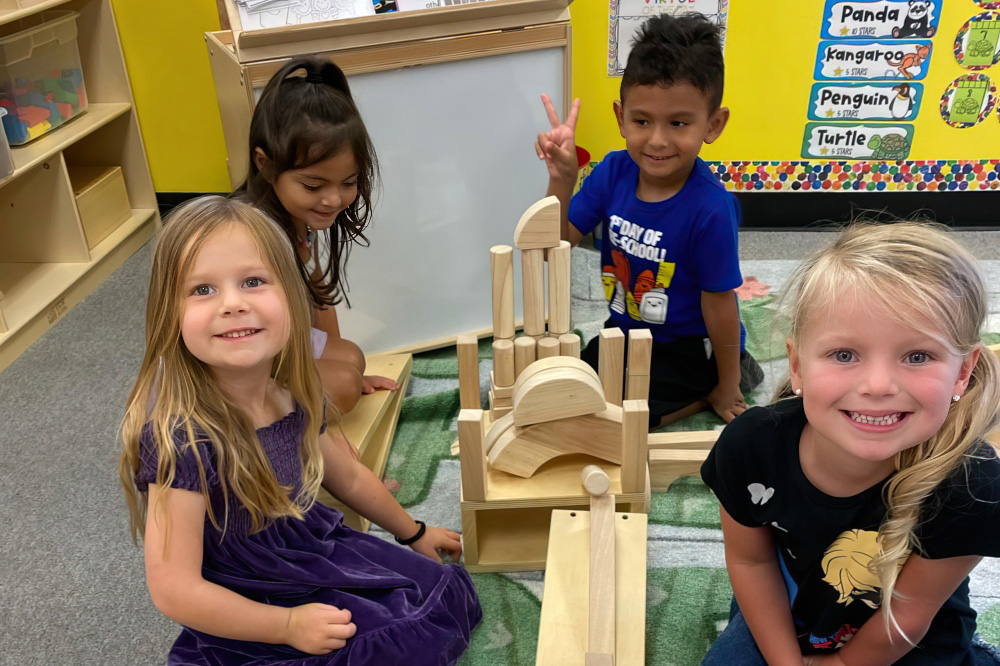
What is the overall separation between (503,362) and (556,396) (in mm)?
134

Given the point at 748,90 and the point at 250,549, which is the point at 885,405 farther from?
the point at 748,90

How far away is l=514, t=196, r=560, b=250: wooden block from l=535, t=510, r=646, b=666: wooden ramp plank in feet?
1.07

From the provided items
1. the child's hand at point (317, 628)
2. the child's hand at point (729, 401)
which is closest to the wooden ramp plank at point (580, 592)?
the child's hand at point (317, 628)

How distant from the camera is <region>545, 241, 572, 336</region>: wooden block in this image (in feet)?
3.41

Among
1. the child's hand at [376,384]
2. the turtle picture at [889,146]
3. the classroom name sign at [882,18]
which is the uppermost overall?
the classroom name sign at [882,18]

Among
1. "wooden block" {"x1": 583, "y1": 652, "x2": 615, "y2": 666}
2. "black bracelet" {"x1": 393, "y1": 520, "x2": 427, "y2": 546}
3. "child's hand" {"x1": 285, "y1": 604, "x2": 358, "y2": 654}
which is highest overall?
"wooden block" {"x1": 583, "y1": 652, "x2": 615, "y2": 666}

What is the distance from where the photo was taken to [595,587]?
2.82ft

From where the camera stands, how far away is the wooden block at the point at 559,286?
1039 mm

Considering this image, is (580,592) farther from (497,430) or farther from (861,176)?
(861,176)

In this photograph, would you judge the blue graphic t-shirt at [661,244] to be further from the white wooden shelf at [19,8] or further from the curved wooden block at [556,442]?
the white wooden shelf at [19,8]

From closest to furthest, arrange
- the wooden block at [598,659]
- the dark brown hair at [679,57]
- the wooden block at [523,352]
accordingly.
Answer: the wooden block at [598,659], the wooden block at [523,352], the dark brown hair at [679,57]

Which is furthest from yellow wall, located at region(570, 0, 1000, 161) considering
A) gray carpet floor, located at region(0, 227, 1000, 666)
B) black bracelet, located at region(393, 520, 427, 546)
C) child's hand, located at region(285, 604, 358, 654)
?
child's hand, located at region(285, 604, 358, 654)

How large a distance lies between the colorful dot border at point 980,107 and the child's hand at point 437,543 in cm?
149

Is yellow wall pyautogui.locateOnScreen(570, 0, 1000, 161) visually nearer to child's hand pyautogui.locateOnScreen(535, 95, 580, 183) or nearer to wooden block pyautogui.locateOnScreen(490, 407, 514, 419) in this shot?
child's hand pyautogui.locateOnScreen(535, 95, 580, 183)
